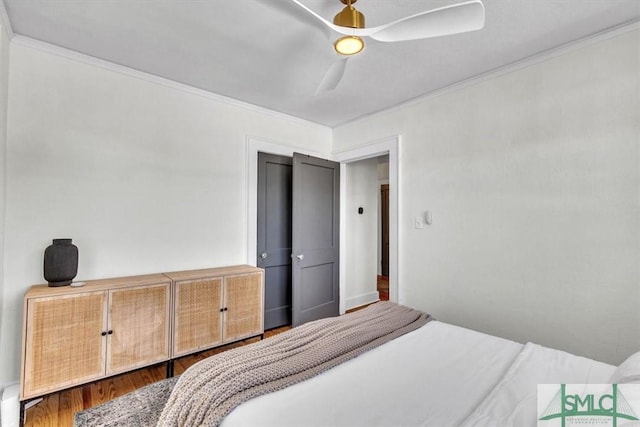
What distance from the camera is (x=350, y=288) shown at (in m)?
4.21

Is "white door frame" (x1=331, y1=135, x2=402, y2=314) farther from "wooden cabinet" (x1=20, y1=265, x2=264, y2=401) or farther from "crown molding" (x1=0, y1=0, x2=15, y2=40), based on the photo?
"crown molding" (x1=0, y1=0, x2=15, y2=40)

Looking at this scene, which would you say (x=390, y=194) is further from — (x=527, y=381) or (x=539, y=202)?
(x=527, y=381)

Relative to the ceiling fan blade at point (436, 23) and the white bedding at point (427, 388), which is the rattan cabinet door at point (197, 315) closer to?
the white bedding at point (427, 388)

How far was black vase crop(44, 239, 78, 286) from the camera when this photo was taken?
1.97 m

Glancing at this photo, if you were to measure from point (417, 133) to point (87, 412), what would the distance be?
3.40m

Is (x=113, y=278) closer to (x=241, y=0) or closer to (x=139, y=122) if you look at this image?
(x=139, y=122)

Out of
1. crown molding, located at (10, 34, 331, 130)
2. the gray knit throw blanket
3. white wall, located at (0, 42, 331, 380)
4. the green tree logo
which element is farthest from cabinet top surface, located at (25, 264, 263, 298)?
the green tree logo

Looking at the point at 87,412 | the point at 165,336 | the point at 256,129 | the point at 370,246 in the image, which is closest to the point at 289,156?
the point at 256,129

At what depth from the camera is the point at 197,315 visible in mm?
2426

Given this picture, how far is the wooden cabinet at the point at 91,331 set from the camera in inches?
70.9

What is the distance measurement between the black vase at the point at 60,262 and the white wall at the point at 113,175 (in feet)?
0.61

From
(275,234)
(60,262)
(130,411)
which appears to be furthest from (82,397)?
(275,234)

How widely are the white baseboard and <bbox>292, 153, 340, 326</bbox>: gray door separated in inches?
15.4

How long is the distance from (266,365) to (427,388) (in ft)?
2.21
